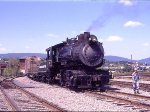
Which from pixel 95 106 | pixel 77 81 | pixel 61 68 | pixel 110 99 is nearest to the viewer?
pixel 95 106

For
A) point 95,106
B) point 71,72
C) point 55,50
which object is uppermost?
point 55,50

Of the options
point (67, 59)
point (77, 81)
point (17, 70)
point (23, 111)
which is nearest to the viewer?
point (23, 111)

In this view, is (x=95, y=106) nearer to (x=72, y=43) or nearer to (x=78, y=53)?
(x=78, y=53)

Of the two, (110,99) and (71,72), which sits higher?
(71,72)

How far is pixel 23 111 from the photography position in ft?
40.2

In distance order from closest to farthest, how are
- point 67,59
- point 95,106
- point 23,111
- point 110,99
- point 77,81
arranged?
point 23,111, point 95,106, point 110,99, point 77,81, point 67,59

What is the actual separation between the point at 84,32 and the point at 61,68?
455 centimetres

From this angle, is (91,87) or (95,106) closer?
(95,106)

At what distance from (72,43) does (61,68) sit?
294 cm

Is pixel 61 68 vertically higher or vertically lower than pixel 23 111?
higher

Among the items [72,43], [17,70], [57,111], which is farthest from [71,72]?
[17,70]

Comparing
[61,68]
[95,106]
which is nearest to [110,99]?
[95,106]

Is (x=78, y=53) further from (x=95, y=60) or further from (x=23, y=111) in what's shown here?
(x=23, y=111)

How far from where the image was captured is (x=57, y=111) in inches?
486
